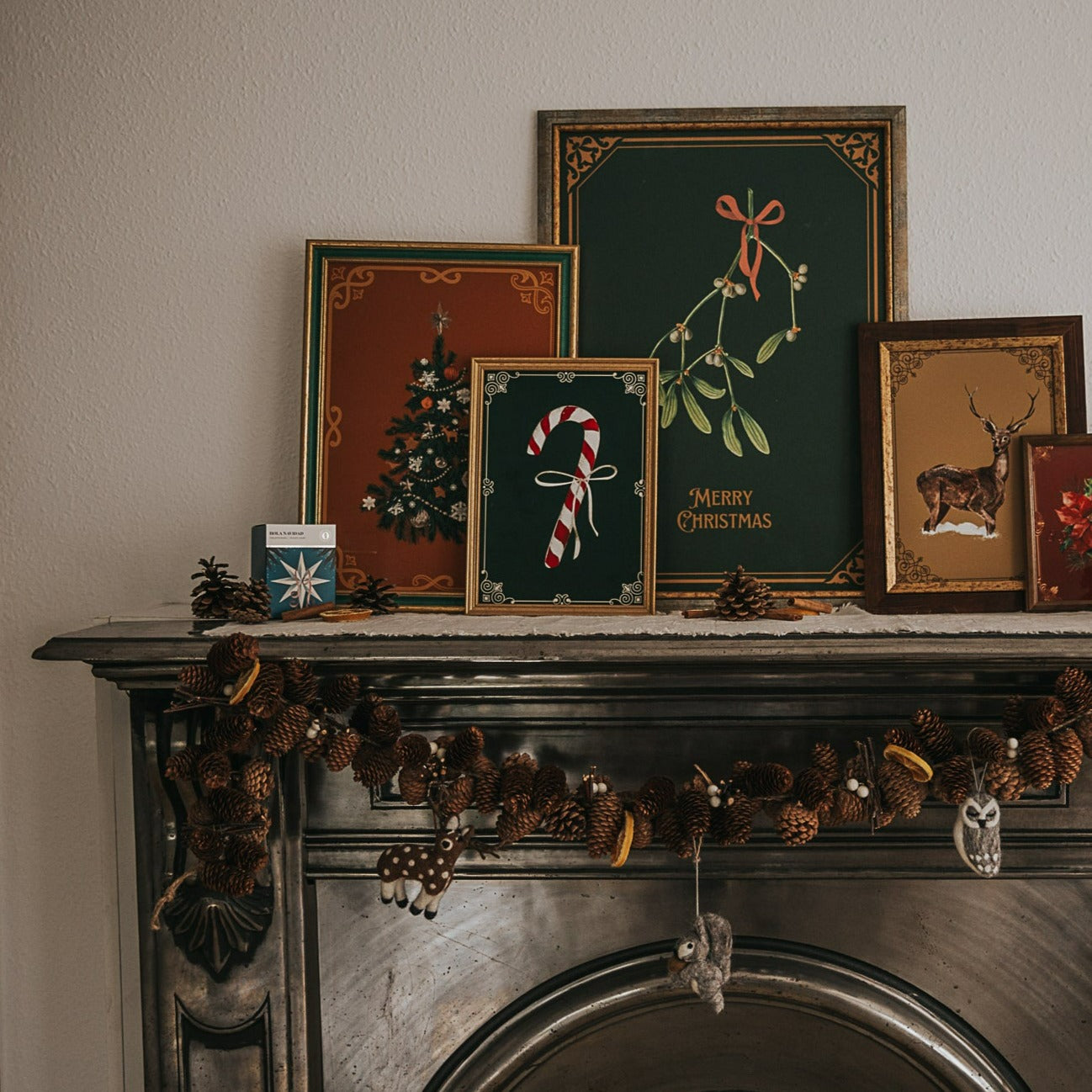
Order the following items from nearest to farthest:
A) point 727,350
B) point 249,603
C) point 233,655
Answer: point 233,655
point 249,603
point 727,350

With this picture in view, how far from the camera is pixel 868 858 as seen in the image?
0.91 meters

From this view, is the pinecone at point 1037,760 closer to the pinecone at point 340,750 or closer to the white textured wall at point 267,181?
the white textured wall at point 267,181

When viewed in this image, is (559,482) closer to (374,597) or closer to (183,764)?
(374,597)

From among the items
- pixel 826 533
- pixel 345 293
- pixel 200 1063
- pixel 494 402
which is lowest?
pixel 200 1063

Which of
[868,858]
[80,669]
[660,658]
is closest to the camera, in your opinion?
[660,658]

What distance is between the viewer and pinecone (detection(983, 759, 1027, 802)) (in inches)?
31.4

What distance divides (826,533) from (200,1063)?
2.87 ft

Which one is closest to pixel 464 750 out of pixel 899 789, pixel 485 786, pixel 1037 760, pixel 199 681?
pixel 485 786

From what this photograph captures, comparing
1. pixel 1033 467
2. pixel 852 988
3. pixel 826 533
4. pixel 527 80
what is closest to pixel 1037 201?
pixel 1033 467

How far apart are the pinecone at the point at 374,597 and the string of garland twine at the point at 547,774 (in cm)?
10

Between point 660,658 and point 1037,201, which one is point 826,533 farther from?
point 1037,201

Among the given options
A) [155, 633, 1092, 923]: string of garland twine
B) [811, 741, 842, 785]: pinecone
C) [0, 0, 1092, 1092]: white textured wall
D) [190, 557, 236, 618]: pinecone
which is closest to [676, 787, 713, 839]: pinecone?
[155, 633, 1092, 923]: string of garland twine

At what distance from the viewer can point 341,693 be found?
85 centimetres

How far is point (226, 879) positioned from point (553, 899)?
0.33 metres
